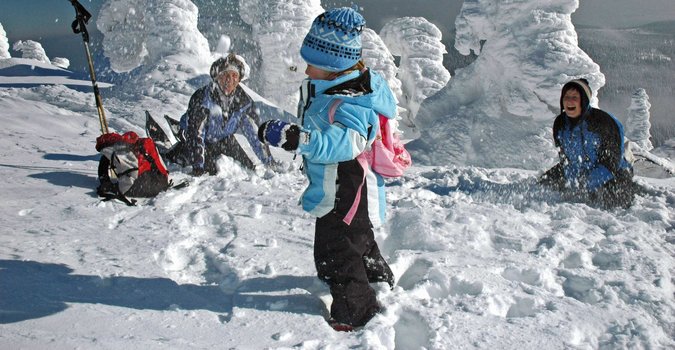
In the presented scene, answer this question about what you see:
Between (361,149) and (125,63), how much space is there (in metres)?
23.7

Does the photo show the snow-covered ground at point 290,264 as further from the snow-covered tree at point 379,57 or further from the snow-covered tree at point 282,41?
the snow-covered tree at point 379,57

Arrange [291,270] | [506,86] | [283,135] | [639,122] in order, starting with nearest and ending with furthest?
[283,135] → [291,270] → [506,86] → [639,122]

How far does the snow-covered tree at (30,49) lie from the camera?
35906mm

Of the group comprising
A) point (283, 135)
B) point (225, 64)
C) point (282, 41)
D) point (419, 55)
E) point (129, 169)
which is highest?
point (419, 55)

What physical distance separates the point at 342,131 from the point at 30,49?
42.4 meters

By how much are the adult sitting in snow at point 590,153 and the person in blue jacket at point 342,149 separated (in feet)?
10.7

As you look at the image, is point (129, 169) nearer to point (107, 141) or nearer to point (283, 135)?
point (107, 141)

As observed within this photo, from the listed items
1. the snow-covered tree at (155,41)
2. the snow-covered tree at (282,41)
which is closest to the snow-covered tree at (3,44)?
the snow-covered tree at (155,41)

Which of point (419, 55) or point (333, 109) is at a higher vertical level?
point (419, 55)

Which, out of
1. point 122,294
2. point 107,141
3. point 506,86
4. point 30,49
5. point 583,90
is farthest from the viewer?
point 30,49

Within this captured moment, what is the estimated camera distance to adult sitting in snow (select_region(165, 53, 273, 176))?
5492mm

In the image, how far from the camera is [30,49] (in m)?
35.9

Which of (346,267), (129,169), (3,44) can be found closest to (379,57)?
(3,44)

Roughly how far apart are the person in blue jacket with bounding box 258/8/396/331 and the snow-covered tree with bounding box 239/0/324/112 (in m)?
22.3
